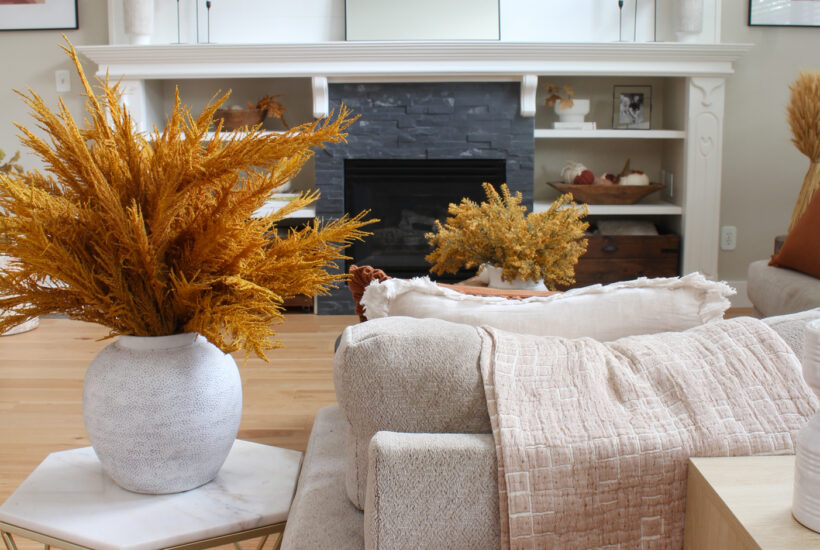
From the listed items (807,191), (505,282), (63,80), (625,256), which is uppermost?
(63,80)

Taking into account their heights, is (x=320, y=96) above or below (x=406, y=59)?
below

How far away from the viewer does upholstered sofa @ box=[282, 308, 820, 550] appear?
0.77 m

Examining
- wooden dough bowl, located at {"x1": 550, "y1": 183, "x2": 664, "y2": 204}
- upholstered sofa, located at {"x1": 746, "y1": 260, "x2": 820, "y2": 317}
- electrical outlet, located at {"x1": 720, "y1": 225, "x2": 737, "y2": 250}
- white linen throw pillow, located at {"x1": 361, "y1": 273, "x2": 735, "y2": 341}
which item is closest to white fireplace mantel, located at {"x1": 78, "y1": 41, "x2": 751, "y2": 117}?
wooden dough bowl, located at {"x1": 550, "y1": 183, "x2": 664, "y2": 204}

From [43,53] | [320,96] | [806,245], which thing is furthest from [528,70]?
[43,53]

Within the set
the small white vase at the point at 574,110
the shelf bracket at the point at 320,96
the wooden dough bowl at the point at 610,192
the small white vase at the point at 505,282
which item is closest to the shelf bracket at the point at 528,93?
the small white vase at the point at 574,110

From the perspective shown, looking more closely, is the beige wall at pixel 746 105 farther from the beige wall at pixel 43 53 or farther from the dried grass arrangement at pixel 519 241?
the dried grass arrangement at pixel 519 241

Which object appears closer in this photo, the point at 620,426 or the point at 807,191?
the point at 620,426

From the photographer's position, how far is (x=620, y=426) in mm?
806

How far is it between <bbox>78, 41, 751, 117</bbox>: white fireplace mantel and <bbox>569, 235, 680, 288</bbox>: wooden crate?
792mm

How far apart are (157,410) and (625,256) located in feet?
10.6

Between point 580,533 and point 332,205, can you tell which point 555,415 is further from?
point 332,205

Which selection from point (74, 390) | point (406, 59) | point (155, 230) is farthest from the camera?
point (406, 59)

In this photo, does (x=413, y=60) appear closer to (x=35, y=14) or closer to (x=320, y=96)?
(x=320, y=96)

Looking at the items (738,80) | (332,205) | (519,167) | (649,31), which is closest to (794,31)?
(738,80)
